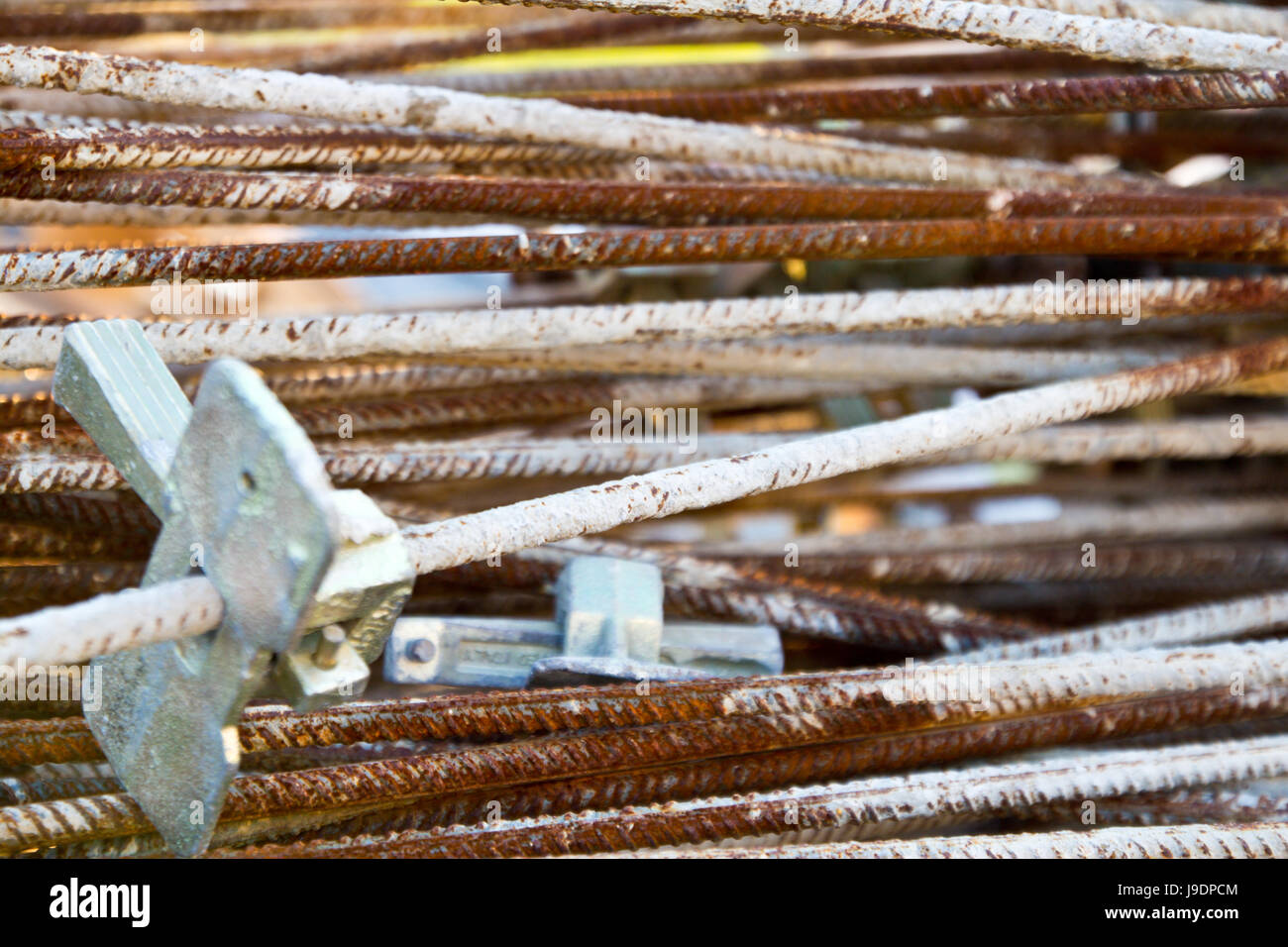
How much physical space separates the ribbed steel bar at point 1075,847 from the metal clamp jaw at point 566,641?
0.99 ft

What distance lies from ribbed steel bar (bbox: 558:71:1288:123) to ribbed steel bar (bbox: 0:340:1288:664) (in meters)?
0.45

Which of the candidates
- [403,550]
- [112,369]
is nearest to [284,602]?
[403,550]

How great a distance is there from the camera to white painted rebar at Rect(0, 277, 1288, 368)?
6.22ft

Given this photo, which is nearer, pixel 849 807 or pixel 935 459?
pixel 849 807

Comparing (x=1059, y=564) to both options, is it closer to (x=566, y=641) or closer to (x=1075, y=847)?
(x=1075, y=847)

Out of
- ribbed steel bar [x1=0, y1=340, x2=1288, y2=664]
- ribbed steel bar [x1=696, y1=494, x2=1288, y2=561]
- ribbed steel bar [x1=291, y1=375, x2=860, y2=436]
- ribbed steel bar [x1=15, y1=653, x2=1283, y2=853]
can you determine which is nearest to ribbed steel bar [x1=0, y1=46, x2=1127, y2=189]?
ribbed steel bar [x1=291, y1=375, x2=860, y2=436]

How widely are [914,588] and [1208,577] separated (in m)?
0.65

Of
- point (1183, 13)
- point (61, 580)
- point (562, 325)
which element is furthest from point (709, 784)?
point (1183, 13)

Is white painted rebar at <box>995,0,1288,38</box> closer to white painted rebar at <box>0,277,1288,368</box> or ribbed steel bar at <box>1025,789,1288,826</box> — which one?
white painted rebar at <box>0,277,1288,368</box>

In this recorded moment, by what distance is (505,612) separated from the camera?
231 centimetres

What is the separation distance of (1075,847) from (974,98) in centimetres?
130

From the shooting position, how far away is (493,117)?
2.06m
